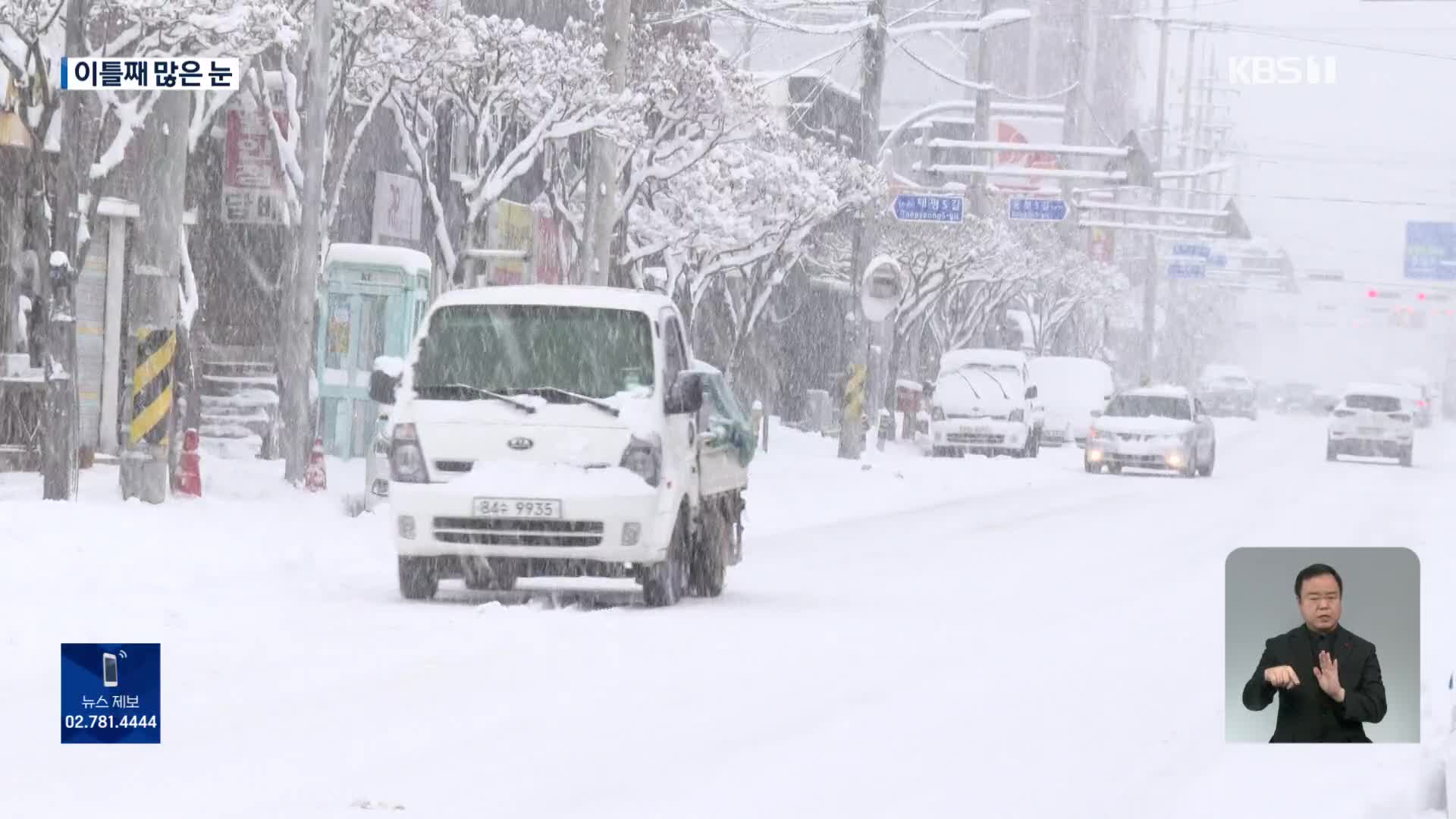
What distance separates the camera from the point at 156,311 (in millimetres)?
21578

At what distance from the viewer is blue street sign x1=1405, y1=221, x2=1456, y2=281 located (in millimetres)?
98000

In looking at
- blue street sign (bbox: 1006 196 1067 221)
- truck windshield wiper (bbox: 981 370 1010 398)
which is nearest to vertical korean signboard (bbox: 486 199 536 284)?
truck windshield wiper (bbox: 981 370 1010 398)

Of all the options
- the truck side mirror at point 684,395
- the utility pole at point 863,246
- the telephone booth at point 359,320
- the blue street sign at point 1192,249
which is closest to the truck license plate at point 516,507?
the truck side mirror at point 684,395

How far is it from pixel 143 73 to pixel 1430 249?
82875mm

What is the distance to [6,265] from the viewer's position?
26219mm

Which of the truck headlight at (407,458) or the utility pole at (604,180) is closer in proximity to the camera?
the truck headlight at (407,458)

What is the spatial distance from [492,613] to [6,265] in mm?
13009

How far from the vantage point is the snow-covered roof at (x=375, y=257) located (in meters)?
29.5

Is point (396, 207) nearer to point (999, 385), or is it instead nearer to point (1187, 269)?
point (999, 385)

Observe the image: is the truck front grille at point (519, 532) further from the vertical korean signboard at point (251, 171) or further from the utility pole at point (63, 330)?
the vertical korean signboard at point (251, 171)

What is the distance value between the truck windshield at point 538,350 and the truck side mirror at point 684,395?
0.16m

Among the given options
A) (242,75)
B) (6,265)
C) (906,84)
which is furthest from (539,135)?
(906,84)

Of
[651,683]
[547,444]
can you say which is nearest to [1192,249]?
[547,444]

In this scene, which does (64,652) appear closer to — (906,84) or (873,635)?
(873,635)
